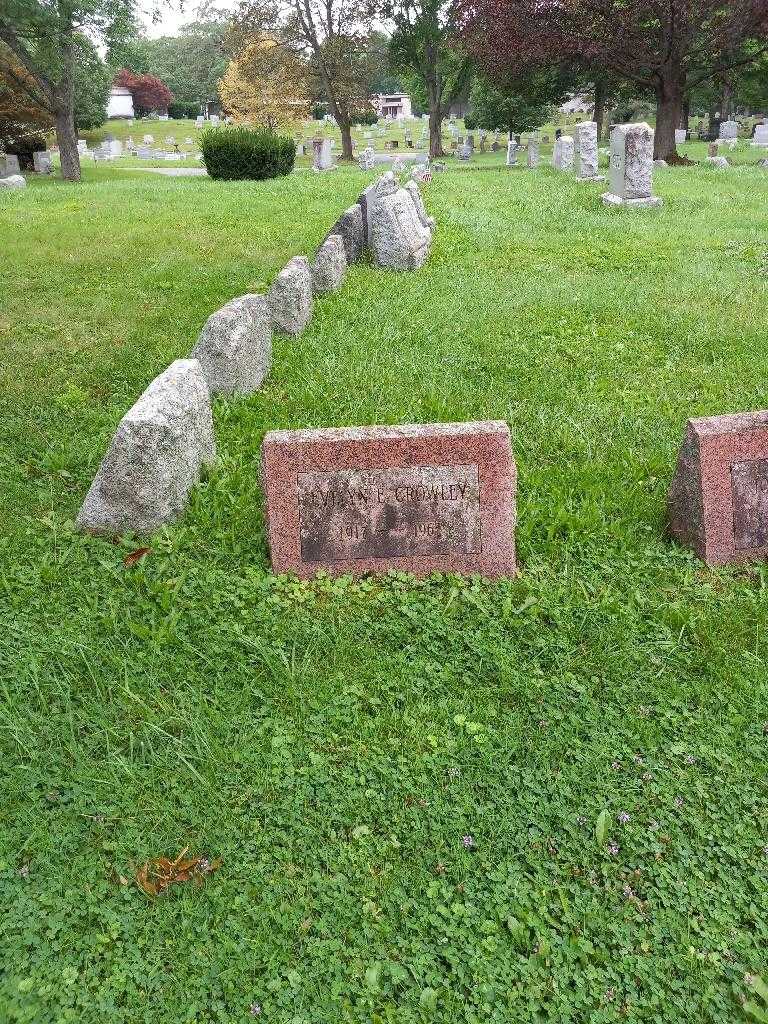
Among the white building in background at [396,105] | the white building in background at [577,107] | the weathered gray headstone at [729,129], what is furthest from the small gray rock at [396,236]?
the white building in background at [396,105]

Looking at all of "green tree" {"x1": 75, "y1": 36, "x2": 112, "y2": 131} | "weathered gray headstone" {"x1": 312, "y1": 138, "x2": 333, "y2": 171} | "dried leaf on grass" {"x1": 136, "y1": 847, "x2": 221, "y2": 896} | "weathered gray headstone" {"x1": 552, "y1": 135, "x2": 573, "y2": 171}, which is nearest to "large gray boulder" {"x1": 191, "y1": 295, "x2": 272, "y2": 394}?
"dried leaf on grass" {"x1": 136, "y1": 847, "x2": 221, "y2": 896}

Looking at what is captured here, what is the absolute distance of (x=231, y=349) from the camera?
520cm

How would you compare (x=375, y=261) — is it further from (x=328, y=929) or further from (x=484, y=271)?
(x=328, y=929)

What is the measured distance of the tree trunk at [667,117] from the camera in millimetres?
22484

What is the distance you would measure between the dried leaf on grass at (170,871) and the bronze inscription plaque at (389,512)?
4.92 feet

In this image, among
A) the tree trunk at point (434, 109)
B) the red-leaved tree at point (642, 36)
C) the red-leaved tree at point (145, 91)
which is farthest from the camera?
the red-leaved tree at point (145, 91)

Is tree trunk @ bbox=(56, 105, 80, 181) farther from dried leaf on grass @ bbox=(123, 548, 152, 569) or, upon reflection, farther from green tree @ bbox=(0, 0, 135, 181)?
dried leaf on grass @ bbox=(123, 548, 152, 569)

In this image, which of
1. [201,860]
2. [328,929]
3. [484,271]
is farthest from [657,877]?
[484,271]

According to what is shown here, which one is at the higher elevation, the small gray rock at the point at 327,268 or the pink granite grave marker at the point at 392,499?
the small gray rock at the point at 327,268

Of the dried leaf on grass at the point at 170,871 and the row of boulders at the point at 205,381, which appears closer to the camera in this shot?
the dried leaf on grass at the point at 170,871

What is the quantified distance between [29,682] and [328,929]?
1.61m

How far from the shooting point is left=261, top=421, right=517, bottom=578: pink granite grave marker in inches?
131

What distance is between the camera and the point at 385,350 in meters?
6.11

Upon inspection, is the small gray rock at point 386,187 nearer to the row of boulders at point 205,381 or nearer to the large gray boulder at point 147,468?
the row of boulders at point 205,381
